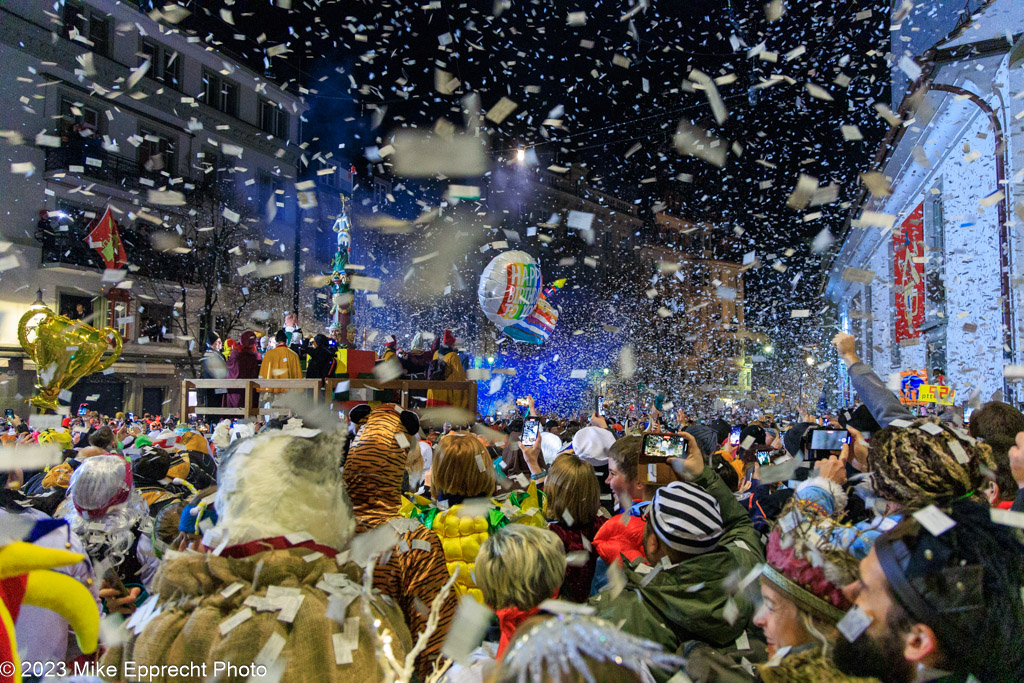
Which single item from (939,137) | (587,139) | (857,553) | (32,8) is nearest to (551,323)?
(939,137)

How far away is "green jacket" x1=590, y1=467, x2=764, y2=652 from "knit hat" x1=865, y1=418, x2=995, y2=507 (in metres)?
0.53

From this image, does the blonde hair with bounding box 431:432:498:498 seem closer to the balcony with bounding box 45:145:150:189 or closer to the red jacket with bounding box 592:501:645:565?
the red jacket with bounding box 592:501:645:565

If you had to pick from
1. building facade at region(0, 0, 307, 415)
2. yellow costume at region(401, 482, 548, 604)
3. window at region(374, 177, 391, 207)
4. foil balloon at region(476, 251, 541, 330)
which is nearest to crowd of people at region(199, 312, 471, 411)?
foil balloon at region(476, 251, 541, 330)

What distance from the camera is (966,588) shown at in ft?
3.78

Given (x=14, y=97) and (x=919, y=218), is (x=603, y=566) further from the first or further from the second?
(x=14, y=97)

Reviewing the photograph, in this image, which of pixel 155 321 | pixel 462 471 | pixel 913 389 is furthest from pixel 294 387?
pixel 155 321

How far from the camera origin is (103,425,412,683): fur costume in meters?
1.33

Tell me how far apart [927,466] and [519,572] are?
133cm

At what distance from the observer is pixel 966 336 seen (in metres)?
10.9

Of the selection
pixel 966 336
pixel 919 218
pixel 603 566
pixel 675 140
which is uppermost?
pixel 675 140

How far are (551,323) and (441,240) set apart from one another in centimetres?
1113

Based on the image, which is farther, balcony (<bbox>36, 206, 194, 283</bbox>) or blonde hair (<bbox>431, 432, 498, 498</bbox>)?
balcony (<bbox>36, 206, 194, 283</bbox>)

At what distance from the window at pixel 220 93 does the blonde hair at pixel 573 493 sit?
84.9 feet

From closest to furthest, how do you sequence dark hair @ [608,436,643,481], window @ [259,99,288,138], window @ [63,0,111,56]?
dark hair @ [608,436,643,481] < window @ [63,0,111,56] < window @ [259,99,288,138]
